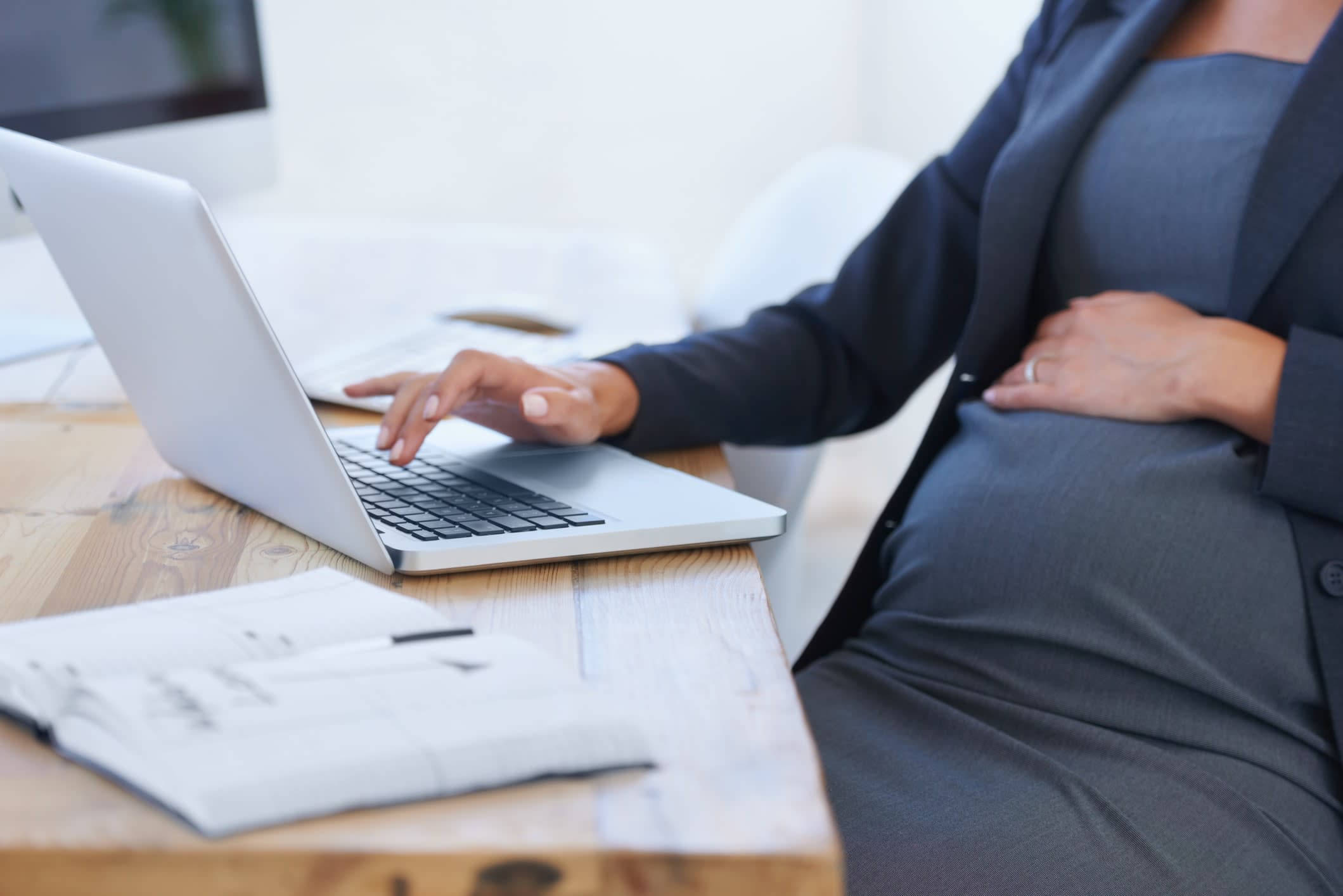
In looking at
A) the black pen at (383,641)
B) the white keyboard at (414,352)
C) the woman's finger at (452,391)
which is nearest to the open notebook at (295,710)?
the black pen at (383,641)

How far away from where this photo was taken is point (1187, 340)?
793 millimetres

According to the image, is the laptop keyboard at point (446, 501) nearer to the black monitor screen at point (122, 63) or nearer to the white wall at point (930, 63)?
the black monitor screen at point (122, 63)

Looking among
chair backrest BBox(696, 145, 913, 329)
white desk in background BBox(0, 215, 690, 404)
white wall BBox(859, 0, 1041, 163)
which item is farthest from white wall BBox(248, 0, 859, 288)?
chair backrest BBox(696, 145, 913, 329)

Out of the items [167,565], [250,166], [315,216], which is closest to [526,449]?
[167,565]

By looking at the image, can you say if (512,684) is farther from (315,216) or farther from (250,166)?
(315,216)

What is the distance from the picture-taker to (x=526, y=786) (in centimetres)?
40

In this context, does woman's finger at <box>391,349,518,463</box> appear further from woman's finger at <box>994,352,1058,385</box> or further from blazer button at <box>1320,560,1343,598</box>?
blazer button at <box>1320,560,1343,598</box>

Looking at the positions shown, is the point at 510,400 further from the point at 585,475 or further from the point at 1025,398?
the point at 1025,398

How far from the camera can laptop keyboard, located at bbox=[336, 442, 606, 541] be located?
2.03ft

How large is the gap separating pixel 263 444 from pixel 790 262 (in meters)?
0.87

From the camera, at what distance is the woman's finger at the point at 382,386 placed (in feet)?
2.57

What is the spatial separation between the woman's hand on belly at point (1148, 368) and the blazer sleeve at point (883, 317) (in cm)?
12

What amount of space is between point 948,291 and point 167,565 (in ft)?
2.10

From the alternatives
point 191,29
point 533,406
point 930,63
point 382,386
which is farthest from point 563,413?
point 930,63
